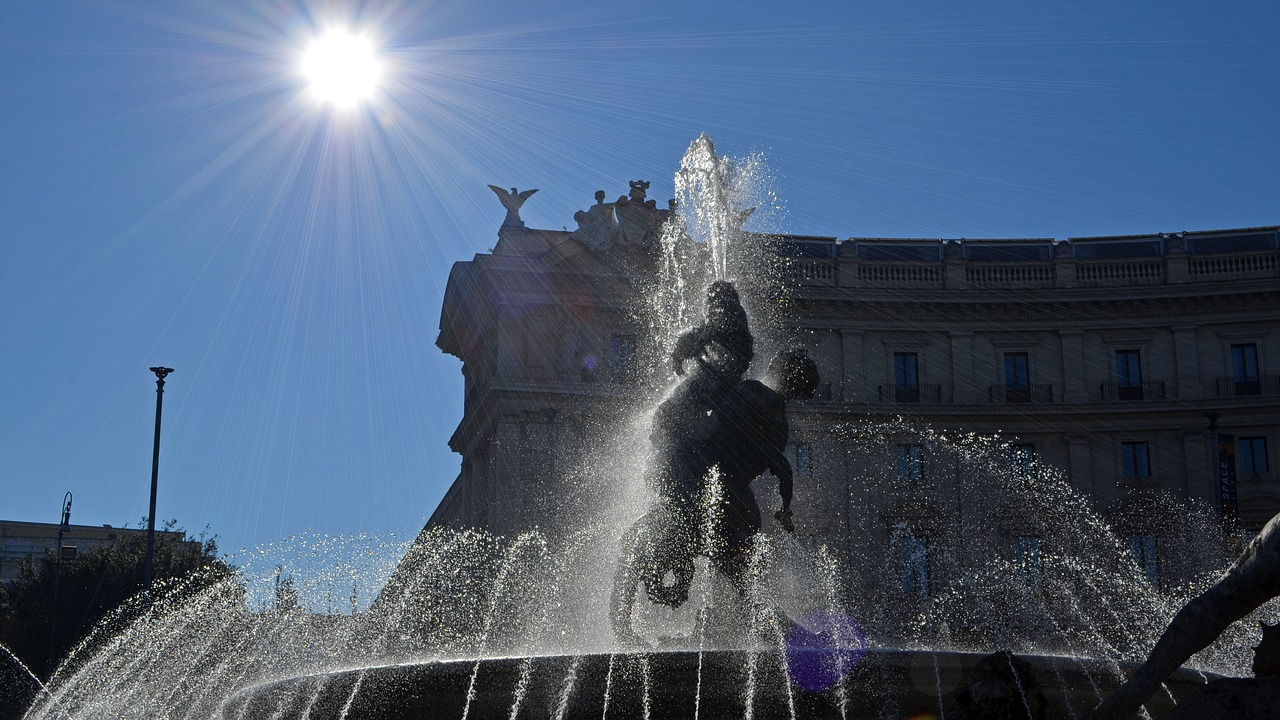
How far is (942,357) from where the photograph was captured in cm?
4884

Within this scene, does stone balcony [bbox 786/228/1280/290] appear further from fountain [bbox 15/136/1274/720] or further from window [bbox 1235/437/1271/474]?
fountain [bbox 15/136/1274/720]

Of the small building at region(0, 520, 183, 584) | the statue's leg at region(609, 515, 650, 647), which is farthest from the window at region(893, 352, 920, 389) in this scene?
the small building at region(0, 520, 183, 584)

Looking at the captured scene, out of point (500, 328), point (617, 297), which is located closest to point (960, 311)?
point (617, 297)

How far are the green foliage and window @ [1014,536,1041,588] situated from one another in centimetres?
2275

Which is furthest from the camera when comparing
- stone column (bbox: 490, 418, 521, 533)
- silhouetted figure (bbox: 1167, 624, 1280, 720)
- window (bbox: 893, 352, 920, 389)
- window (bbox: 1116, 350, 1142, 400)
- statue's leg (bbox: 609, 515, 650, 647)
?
window (bbox: 893, 352, 920, 389)

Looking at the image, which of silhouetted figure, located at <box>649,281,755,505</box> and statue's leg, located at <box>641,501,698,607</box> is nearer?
statue's leg, located at <box>641,501,698,607</box>

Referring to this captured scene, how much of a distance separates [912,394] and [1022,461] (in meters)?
4.21

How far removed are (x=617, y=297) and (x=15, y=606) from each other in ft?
67.4

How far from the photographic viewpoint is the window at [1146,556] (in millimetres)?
41188

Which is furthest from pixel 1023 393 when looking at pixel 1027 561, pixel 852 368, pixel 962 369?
pixel 1027 561

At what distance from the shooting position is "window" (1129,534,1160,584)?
41188mm

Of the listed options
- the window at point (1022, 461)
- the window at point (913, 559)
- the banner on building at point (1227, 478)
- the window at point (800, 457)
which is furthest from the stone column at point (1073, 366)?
the window at point (800, 457)

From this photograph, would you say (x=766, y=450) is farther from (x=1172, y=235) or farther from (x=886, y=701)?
(x=1172, y=235)

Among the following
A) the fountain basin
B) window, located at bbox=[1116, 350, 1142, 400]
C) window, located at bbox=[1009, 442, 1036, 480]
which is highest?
window, located at bbox=[1116, 350, 1142, 400]
